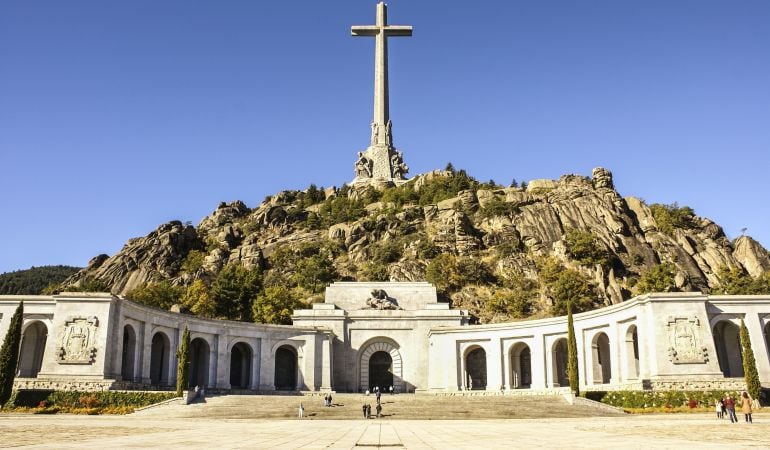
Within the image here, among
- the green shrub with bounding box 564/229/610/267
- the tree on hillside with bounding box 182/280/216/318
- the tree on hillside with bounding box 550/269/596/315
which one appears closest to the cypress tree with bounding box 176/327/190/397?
the tree on hillside with bounding box 182/280/216/318

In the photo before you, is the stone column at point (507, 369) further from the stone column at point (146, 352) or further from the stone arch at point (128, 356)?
the stone arch at point (128, 356)

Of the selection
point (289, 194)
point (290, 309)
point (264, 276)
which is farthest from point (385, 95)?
point (290, 309)

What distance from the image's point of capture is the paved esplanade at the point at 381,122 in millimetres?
101875

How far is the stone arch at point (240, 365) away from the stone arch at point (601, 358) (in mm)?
25895

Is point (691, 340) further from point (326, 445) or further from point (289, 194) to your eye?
point (289, 194)

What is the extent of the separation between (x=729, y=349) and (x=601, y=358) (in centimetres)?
831

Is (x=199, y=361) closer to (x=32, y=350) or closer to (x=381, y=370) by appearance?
(x=32, y=350)

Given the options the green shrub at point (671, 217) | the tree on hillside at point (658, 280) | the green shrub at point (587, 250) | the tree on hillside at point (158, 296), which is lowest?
the tree on hillside at point (158, 296)

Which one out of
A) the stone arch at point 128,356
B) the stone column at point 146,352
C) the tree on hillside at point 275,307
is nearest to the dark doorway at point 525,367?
the tree on hillside at point 275,307

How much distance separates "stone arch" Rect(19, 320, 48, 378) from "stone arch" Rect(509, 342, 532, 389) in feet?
113

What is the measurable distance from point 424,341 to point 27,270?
9476 centimetres

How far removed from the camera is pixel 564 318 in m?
47.9

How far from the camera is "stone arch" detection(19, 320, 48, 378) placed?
44438 millimetres

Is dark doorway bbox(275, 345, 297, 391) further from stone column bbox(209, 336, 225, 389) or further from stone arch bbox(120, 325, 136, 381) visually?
stone arch bbox(120, 325, 136, 381)
